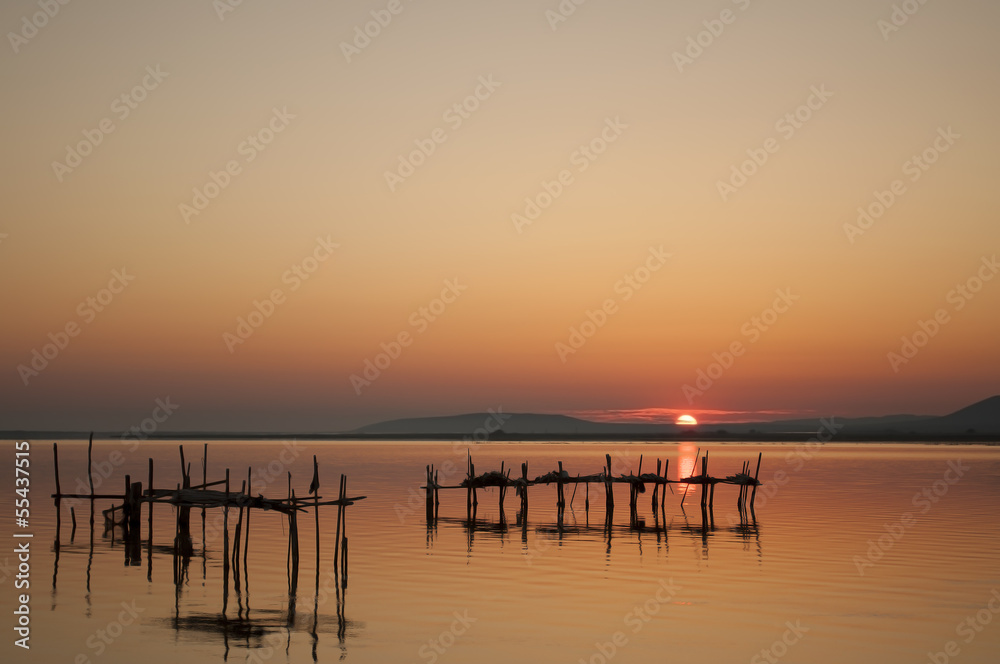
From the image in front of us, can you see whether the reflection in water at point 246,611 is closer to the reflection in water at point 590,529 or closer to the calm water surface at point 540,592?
the calm water surface at point 540,592

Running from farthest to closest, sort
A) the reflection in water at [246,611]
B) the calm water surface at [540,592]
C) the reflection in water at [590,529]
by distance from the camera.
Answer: the reflection in water at [590,529] < the reflection in water at [246,611] < the calm water surface at [540,592]

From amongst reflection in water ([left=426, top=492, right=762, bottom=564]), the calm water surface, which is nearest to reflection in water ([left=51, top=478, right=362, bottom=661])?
the calm water surface

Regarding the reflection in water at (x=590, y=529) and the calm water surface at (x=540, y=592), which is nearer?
the calm water surface at (x=540, y=592)

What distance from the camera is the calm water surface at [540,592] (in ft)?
77.2

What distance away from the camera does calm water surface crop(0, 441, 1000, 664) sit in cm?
2352

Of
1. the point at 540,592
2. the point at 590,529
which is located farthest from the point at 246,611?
the point at 590,529

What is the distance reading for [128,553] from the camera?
38.1m

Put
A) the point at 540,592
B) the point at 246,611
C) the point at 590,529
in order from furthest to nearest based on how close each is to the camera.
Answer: the point at 590,529, the point at 540,592, the point at 246,611

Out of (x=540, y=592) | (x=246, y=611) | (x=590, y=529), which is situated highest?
(x=590, y=529)

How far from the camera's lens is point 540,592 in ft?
99.8

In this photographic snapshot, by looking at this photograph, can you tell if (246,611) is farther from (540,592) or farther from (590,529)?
(590,529)

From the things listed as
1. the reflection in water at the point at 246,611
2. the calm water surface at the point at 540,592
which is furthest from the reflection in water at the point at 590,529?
the reflection in water at the point at 246,611

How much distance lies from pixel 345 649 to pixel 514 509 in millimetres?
37366

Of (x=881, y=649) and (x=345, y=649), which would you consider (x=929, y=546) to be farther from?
(x=345, y=649)
